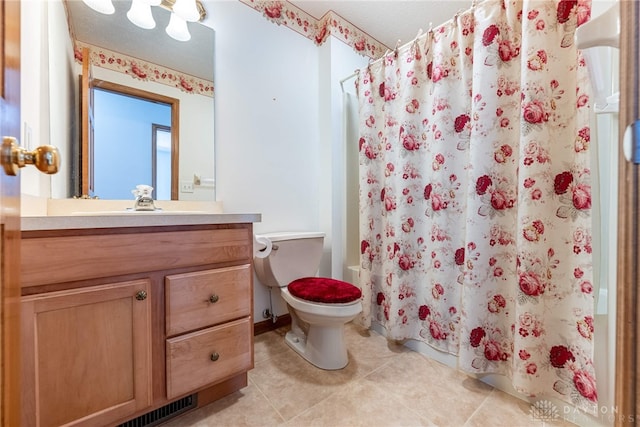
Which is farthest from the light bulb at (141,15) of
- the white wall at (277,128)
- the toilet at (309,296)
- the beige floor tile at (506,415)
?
the beige floor tile at (506,415)

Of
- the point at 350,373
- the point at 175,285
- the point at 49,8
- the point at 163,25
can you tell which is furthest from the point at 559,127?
the point at 49,8

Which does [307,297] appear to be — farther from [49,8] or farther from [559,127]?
[49,8]

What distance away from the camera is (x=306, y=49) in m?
2.01

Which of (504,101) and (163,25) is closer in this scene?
(504,101)

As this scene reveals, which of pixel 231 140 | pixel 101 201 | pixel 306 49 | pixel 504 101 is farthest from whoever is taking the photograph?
pixel 306 49

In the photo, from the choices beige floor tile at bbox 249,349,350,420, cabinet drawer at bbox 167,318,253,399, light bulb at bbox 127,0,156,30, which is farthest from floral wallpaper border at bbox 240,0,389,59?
beige floor tile at bbox 249,349,350,420

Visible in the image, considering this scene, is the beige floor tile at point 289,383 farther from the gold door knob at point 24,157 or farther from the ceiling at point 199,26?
the ceiling at point 199,26

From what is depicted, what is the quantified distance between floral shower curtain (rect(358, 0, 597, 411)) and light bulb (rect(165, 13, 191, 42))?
4.02 ft

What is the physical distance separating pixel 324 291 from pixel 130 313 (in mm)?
829

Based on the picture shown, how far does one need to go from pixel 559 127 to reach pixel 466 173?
0.38 metres

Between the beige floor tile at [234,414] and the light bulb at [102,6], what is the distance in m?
1.89

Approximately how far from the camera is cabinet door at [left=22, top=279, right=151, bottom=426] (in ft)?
2.38

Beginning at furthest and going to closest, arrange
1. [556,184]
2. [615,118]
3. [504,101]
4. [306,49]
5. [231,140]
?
[306,49] → [231,140] → [504,101] → [556,184] → [615,118]

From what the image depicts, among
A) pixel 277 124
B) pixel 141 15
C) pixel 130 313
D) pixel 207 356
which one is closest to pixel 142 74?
pixel 141 15
